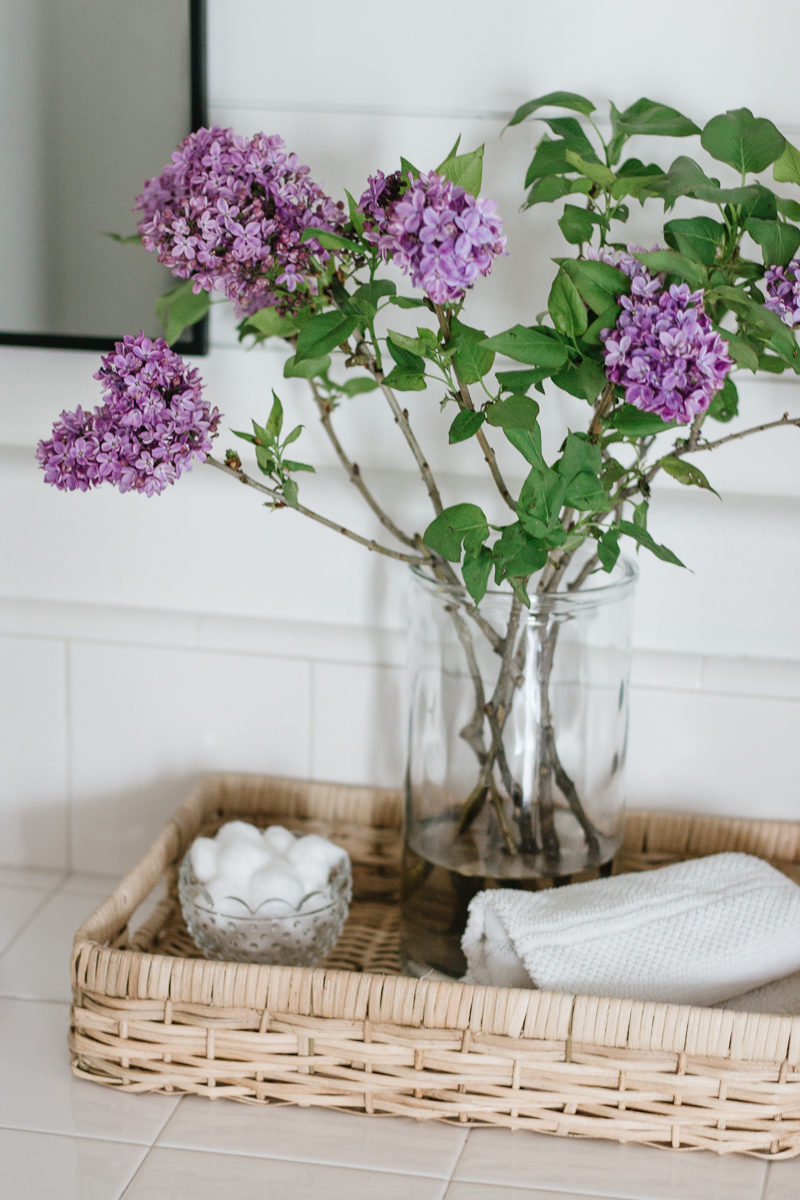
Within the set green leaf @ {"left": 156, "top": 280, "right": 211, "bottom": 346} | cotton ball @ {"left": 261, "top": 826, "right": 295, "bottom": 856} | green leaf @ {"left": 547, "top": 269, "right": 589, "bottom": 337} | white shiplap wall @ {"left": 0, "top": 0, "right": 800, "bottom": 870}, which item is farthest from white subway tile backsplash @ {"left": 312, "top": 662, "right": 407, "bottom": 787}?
green leaf @ {"left": 547, "top": 269, "right": 589, "bottom": 337}

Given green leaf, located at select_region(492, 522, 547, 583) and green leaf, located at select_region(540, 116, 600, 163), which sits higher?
green leaf, located at select_region(540, 116, 600, 163)

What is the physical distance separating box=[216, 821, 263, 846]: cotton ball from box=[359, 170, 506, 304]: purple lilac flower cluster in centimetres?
47

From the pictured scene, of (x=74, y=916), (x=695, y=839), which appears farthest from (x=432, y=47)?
(x=74, y=916)

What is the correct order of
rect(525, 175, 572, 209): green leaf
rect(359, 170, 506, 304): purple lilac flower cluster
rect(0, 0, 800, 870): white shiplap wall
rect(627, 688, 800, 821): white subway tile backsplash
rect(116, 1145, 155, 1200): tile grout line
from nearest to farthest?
1. rect(359, 170, 506, 304): purple lilac flower cluster
2. rect(116, 1145, 155, 1200): tile grout line
3. rect(525, 175, 572, 209): green leaf
4. rect(0, 0, 800, 870): white shiplap wall
5. rect(627, 688, 800, 821): white subway tile backsplash

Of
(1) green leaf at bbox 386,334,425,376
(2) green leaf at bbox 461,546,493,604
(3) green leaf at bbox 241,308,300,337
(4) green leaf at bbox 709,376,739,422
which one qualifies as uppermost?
(3) green leaf at bbox 241,308,300,337

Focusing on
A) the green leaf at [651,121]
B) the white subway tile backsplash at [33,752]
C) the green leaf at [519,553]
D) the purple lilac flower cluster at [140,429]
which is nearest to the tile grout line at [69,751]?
the white subway tile backsplash at [33,752]

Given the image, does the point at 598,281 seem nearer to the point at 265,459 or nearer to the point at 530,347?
the point at 530,347

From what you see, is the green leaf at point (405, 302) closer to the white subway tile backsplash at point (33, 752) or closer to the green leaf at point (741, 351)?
the green leaf at point (741, 351)

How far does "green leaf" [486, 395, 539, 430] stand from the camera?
0.71 metres

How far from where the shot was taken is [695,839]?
1.04 meters

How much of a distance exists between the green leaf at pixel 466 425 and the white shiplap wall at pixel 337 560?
28 cm

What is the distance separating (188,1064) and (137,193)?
0.64 m

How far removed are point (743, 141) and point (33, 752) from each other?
30.7 inches

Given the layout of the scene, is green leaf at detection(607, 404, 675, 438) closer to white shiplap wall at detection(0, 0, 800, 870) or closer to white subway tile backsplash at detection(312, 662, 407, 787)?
white shiplap wall at detection(0, 0, 800, 870)
